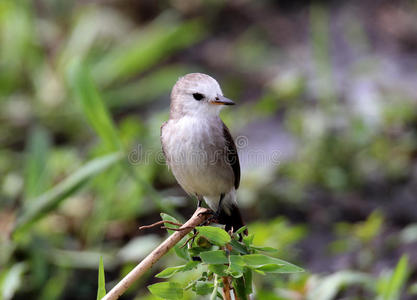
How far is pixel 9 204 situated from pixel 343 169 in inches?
97.5

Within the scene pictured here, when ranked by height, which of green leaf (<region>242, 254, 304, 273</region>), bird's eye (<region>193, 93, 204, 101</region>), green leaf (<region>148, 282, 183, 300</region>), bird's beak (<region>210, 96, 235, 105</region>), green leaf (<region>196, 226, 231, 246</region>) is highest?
bird's eye (<region>193, 93, 204, 101</region>)

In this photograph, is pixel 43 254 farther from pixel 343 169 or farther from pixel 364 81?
pixel 364 81

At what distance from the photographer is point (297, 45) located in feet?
20.1

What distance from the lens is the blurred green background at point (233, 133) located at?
321 cm

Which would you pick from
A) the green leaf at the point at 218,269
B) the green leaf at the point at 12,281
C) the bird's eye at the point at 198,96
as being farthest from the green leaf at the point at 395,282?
the green leaf at the point at 12,281

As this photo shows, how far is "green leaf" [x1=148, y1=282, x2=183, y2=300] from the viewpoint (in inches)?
68.7

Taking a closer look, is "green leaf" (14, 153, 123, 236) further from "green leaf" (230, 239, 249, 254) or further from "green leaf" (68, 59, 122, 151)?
"green leaf" (230, 239, 249, 254)

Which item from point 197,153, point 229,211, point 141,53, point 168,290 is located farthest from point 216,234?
point 141,53

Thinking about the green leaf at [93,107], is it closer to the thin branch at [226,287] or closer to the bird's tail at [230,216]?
the bird's tail at [230,216]

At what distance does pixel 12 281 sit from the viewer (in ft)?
10.1

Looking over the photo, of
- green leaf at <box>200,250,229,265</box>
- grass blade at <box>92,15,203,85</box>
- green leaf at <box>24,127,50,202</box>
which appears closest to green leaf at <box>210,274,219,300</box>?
green leaf at <box>200,250,229,265</box>

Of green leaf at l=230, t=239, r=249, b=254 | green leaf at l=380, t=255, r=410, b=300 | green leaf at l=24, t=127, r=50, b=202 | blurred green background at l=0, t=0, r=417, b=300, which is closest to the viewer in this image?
green leaf at l=230, t=239, r=249, b=254

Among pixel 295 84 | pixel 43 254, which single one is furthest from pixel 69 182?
pixel 295 84

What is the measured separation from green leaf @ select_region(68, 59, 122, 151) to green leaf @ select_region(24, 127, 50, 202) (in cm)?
65
